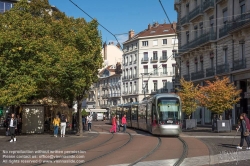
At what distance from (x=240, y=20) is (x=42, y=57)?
19007mm

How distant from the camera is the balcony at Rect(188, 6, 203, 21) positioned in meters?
44.3

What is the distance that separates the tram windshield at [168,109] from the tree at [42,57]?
17.3ft

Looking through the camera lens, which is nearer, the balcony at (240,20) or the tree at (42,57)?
the tree at (42,57)

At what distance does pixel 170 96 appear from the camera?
2550 centimetres

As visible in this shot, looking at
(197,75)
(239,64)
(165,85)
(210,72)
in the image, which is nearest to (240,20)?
(239,64)

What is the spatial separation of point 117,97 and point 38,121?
6697cm

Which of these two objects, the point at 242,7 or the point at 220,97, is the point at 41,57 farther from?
the point at 242,7

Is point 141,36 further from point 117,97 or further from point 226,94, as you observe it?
point 226,94

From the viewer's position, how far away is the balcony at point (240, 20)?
111ft

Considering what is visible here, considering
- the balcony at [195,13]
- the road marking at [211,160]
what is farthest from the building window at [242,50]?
the road marking at [211,160]

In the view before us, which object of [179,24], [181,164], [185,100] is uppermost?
[179,24]

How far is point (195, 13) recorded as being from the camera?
45.6 m

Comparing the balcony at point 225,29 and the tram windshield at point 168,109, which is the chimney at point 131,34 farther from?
the tram windshield at point 168,109

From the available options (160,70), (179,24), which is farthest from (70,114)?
(160,70)
